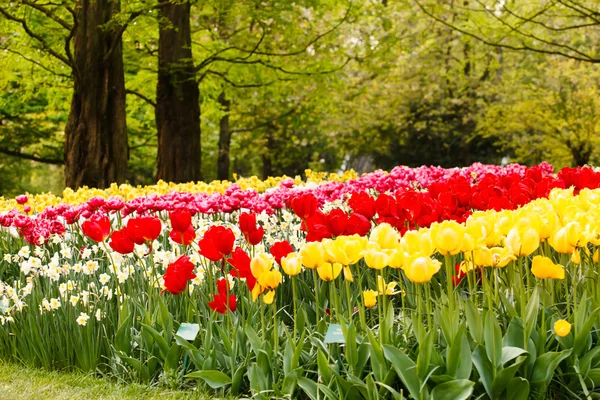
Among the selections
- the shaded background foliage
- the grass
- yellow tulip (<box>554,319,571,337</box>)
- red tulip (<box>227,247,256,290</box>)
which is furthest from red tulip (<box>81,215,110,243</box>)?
the shaded background foliage

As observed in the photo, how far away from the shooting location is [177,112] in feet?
45.4

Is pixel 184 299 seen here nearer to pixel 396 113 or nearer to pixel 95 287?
pixel 95 287

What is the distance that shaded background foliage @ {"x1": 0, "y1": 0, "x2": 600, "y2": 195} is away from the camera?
16.2 m

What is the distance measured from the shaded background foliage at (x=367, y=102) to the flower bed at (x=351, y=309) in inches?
412

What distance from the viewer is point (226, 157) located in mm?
22016

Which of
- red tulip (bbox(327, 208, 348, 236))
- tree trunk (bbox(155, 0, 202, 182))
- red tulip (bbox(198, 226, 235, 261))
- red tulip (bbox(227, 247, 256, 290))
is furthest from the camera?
tree trunk (bbox(155, 0, 202, 182))

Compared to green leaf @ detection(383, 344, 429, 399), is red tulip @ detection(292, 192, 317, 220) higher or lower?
higher

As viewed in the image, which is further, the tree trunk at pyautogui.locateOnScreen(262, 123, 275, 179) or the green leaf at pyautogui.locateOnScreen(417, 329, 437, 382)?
the tree trunk at pyautogui.locateOnScreen(262, 123, 275, 179)

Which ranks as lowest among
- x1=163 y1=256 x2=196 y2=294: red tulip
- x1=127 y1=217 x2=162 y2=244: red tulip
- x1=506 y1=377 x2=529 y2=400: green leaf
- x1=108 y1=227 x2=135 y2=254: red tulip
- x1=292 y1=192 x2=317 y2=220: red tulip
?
x1=506 y1=377 x2=529 y2=400: green leaf

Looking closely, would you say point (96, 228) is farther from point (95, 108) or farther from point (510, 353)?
point (95, 108)

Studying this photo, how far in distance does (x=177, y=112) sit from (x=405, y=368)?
11.3 m

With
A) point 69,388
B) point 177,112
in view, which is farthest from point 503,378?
point 177,112

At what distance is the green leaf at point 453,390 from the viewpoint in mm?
3033

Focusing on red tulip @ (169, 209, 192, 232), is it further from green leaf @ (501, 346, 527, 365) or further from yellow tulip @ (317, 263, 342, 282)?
green leaf @ (501, 346, 527, 365)
